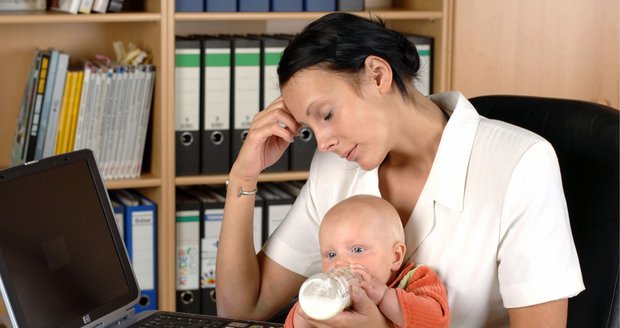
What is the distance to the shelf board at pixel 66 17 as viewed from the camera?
2596 millimetres

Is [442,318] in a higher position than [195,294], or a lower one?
higher

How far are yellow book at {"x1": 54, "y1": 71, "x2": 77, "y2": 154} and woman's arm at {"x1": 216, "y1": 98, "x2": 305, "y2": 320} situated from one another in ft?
3.35

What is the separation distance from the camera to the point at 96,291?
1.54 metres

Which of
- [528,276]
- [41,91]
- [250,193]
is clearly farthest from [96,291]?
[41,91]

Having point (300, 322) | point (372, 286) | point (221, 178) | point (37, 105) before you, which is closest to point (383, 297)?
point (372, 286)

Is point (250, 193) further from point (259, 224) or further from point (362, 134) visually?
point (259, 224)

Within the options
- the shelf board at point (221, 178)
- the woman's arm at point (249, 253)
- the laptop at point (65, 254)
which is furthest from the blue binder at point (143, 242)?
the laptop at point (65, 254)

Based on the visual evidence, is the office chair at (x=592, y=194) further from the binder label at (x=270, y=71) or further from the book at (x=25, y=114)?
the book at (x=25, y=114)

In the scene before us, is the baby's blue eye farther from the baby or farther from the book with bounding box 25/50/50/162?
the book with bounding box 25/50/50/162

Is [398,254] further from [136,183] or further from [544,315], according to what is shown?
[136,183]

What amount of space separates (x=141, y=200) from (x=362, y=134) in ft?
4.55

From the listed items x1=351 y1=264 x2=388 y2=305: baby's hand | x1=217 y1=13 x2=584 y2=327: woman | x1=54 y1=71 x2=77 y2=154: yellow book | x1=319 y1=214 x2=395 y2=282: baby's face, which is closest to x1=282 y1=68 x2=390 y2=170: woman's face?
x1=217 y1=13 x2=584 y2=327: woman

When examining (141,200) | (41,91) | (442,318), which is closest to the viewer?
(442,318)

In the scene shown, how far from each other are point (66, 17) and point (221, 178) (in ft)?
2.09
